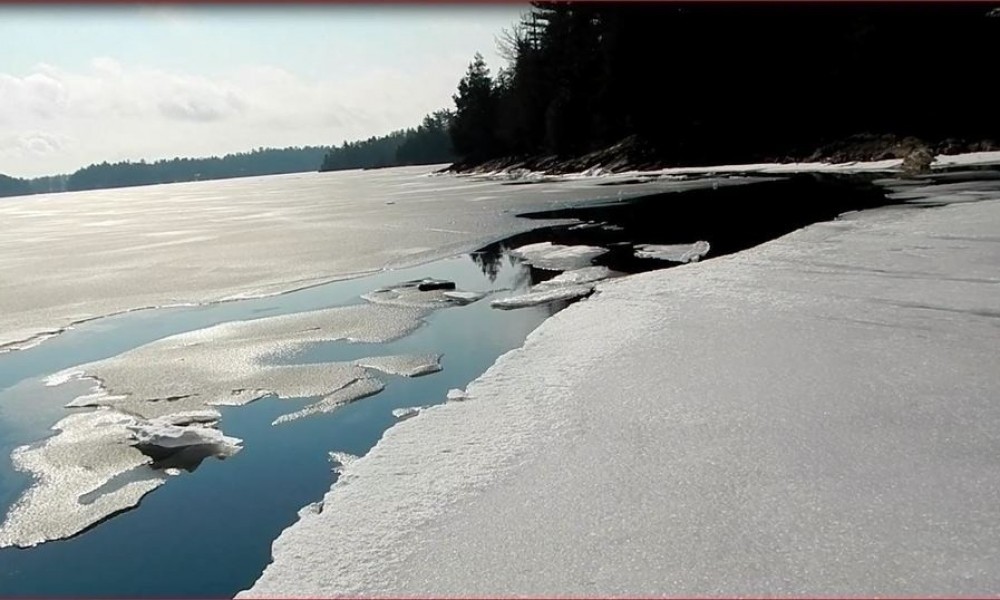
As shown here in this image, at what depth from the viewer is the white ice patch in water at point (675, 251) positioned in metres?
8.10

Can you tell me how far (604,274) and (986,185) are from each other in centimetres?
937

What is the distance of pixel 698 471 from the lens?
2.67m

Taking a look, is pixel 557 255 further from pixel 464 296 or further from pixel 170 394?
pixel 170 394

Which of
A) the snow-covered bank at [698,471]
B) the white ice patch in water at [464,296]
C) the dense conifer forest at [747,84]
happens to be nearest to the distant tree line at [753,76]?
the dense conifer forest at [747,84]

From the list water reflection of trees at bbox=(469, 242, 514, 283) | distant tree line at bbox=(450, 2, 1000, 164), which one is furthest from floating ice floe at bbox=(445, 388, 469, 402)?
distant tree line at bbox=(450, 2, 1000, 164)

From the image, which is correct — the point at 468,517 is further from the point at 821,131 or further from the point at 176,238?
the point at 821,131

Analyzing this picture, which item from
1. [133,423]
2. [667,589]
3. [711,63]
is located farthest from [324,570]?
[711,63]

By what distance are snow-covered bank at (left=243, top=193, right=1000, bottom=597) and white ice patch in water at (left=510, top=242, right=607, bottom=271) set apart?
3442 millimetres

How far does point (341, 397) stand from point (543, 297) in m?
2.88

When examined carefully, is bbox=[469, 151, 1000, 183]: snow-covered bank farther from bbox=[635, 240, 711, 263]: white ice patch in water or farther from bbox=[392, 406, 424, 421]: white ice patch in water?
bbox=[392, 406, 424, 421]: white ice patch in water

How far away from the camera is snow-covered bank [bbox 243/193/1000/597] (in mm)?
2059

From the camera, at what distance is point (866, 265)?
6.43 meters

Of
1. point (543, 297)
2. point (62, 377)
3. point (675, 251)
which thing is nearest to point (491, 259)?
point (675, 251)

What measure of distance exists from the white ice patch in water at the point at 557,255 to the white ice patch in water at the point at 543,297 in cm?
127
